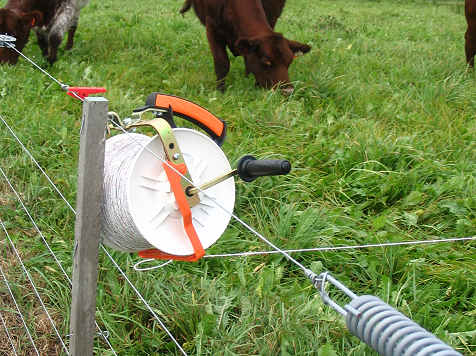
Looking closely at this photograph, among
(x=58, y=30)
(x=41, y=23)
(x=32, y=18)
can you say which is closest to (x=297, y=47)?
(x=58, y=30)

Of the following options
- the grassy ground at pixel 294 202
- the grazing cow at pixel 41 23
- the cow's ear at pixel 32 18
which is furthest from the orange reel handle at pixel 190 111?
the cow's ear at pixel 32 18

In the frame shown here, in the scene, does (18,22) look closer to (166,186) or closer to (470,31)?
(166,186)

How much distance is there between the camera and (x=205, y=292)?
221cm

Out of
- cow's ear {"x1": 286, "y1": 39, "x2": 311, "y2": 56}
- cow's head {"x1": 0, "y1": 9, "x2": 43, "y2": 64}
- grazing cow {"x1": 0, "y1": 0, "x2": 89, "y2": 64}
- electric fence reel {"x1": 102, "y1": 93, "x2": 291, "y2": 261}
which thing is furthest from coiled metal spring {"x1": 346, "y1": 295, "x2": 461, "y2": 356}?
cow's head {"x1": 0, "y1": 9, "x2": 43, "y2": 64}

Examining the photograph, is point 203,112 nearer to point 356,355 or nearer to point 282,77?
point 356,355

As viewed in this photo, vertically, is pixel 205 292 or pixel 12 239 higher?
pixel 205 292

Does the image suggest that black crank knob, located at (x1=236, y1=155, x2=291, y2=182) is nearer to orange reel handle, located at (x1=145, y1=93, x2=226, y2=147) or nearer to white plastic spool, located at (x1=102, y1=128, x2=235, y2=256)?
white plastic spool, located at (x1=102, y1=128, x2=235, y2=256)

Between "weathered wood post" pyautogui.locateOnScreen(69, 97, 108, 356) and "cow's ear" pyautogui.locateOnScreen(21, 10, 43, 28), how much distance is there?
5133 mm

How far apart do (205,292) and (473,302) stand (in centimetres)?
117

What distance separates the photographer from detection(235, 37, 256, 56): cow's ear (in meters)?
4.93

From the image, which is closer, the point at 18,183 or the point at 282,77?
the point at 18,183

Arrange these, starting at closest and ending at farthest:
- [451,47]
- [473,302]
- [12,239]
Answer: [473,302], [12,239], [451,47]

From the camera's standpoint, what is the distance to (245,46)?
5012 millimetres

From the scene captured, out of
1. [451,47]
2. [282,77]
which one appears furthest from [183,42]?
[451,47]
